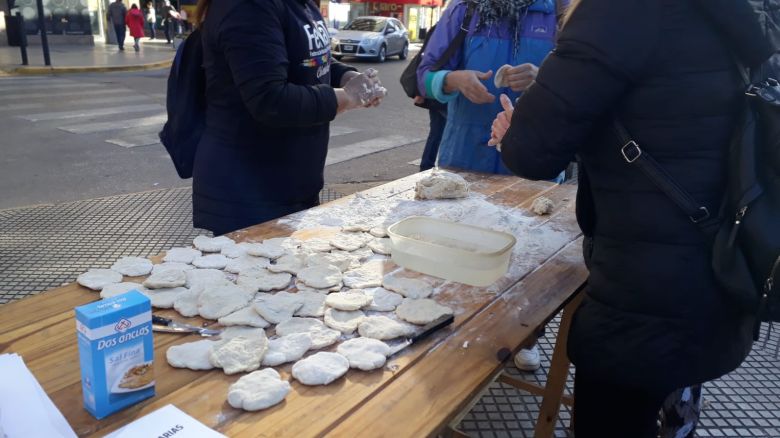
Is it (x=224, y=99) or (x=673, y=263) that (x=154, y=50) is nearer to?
(x=224, y=99)

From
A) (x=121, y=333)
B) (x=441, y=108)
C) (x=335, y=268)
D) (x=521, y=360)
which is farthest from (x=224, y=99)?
(x=441, y=108)

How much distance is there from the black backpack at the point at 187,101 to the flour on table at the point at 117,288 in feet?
3.25

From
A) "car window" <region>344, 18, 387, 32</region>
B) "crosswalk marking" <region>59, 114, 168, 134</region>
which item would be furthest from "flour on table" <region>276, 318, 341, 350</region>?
"car window" <region>344, 18, 387, 32</region>

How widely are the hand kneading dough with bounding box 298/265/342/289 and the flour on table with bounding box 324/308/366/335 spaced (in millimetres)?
146

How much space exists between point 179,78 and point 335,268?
3.83ft

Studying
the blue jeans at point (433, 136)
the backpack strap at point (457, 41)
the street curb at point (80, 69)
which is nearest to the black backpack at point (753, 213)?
the backpack strap at point (457, 41)

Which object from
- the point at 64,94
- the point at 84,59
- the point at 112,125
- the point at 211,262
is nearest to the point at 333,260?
the point at 211,262

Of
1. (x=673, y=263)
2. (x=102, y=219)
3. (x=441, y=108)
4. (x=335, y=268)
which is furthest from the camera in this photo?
(x=102, y=219)

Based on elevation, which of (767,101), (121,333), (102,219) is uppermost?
(767,101)

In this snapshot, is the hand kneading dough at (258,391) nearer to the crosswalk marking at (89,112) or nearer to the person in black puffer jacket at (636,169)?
the person in black puffer jacket at (636,169)

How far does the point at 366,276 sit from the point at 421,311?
294mm

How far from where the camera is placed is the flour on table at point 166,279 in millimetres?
1623

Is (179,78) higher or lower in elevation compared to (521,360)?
higher

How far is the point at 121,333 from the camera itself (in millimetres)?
1105
